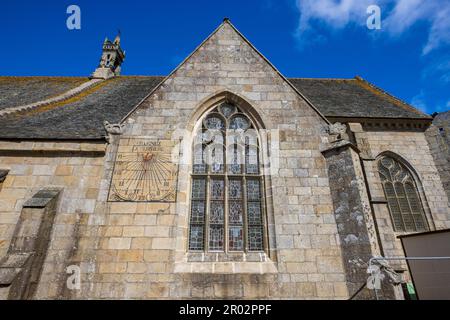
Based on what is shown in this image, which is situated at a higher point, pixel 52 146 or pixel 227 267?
pixel 52 146

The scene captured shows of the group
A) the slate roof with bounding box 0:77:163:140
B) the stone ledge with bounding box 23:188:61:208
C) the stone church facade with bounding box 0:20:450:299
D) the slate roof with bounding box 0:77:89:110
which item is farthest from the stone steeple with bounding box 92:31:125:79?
the stone ledge with bounding box 23:188:61:208

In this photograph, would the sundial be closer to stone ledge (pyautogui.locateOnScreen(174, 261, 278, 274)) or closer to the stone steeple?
stone ledge (pyautogui.locateOnScreen(174, 261, 278, 274))

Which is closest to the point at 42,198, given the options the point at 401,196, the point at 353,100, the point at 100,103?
the point at 100,103

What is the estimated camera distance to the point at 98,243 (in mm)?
5668

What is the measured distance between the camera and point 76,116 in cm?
852

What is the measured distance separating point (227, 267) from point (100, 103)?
26.5ft

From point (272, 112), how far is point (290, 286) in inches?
182

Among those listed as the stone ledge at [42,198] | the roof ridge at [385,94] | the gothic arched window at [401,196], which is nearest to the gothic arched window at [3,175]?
the stone ledge at [42,198]

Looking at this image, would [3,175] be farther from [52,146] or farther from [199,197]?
[199,197]

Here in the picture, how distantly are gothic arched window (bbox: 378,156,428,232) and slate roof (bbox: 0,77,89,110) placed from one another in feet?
50.2

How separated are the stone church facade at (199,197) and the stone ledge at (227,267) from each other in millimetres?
30

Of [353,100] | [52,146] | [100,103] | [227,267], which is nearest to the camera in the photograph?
[227,267]

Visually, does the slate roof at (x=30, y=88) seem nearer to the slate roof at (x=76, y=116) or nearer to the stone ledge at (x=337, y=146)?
the slate roof at (x=76, y=116)
